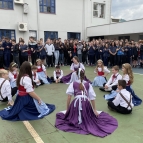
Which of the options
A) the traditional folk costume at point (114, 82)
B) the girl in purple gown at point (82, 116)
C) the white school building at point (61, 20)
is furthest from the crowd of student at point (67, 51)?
the girl in purple gown at point (82, 116)

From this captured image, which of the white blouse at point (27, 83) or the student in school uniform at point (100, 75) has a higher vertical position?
the white blouse at point (27, 83)

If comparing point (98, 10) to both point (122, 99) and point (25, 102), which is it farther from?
point (25, 102)

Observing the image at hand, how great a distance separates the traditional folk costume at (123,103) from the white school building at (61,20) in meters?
11.9

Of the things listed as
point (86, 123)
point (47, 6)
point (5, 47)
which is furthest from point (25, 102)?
point (47, 6)

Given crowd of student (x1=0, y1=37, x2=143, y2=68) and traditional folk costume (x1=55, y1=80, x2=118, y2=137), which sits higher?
crowd of student (x1=0, y1=37, x2=143, y2=68)

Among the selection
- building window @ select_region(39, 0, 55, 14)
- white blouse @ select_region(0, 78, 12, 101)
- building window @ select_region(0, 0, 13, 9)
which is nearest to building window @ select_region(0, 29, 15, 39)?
building window @ select_region(0, 0, 13, 9)

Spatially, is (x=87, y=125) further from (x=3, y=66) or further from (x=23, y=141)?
(x=3, y=66)

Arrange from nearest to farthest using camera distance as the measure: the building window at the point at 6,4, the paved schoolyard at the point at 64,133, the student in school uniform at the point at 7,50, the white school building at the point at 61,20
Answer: the paved schoolyard at the point at 64,133
the student in school uniform at the point at 7,50
the building window at the point at 6,4
the white school building at the point at 61,20

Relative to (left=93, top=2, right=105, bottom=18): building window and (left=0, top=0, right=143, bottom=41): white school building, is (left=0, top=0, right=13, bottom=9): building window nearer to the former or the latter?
(left=0, top=0, right=143, bottom=41): white school building

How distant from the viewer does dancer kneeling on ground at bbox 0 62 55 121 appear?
4082mm

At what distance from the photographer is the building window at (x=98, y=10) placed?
2063 cm

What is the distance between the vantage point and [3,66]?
1188cm

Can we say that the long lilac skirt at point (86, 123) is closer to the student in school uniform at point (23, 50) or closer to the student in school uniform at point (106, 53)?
the student in school uniform at point (23, 50)

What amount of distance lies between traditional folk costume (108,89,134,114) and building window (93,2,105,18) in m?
17.8
